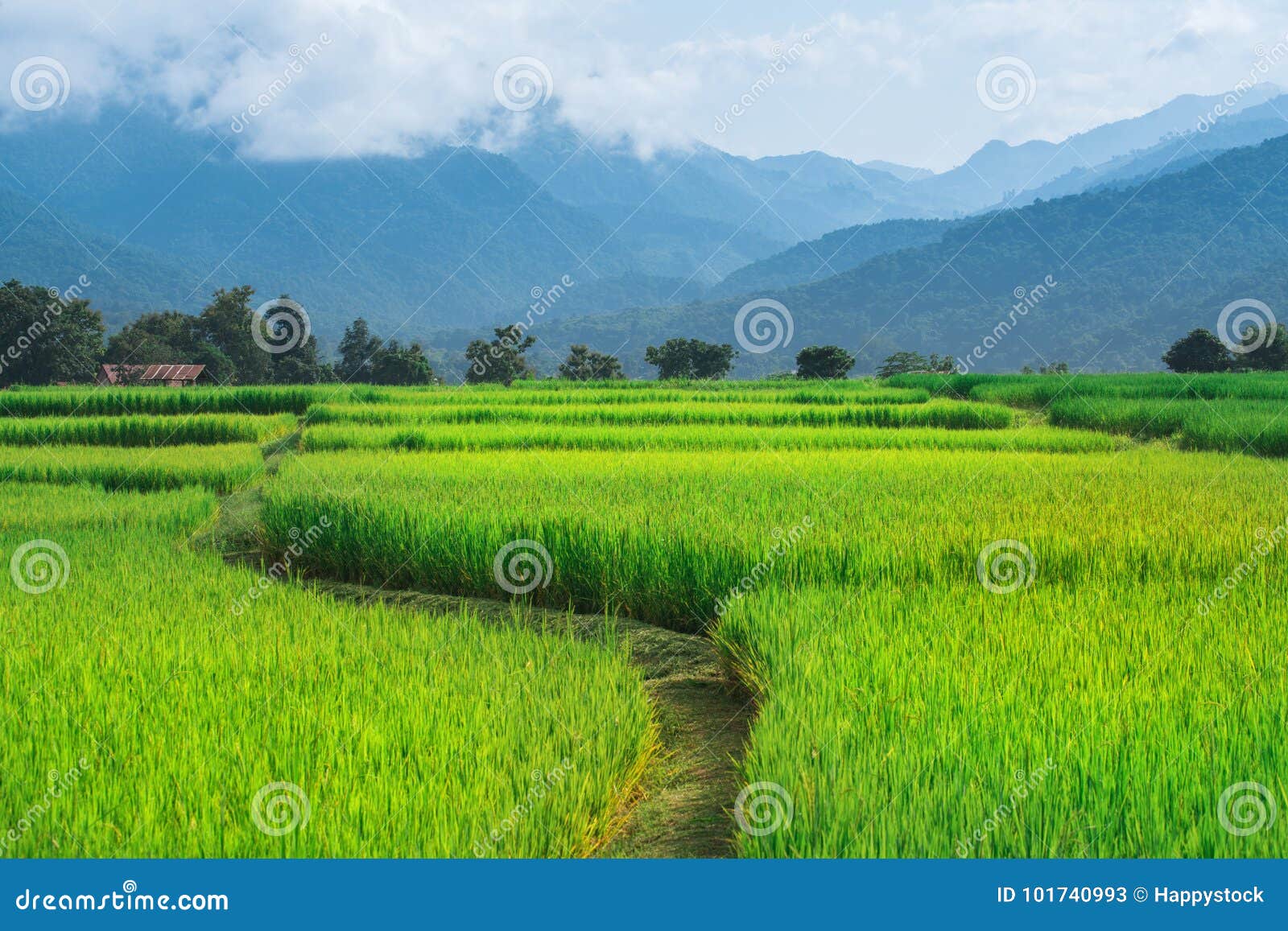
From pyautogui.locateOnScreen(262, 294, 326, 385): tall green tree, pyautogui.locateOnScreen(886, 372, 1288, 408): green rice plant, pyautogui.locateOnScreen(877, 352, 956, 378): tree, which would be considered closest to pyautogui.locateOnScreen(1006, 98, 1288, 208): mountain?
pyautogui.locateOnScreen(877, 352, 956, 378): tree

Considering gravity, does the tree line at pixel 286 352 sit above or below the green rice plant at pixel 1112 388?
above

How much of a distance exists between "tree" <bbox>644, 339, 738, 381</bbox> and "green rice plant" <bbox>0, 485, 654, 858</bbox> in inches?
1424

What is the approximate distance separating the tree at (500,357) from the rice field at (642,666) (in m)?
29.7

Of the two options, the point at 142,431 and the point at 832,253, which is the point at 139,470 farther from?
the point at 832,253

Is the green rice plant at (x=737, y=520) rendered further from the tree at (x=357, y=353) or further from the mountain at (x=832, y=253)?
the mountain at (x=832, y=253)

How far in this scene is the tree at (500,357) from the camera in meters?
39.2

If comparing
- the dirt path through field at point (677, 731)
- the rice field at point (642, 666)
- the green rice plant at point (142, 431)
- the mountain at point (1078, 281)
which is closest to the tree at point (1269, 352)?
the rice field at point (642, 666)

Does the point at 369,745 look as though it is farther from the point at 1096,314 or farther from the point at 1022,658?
the point at 1096,314

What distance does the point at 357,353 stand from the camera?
4612 cm

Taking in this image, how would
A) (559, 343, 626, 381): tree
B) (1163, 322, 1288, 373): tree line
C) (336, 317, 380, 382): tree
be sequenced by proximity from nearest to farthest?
(1163, 322, 1288, 373): tree line
(559, 343, 626, 381): tree
(336, 317, 380, 382): tree

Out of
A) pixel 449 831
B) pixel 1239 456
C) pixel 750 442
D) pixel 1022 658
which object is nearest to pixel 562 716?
pixel 449 831

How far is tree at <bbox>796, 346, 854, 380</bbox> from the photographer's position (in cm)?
3897

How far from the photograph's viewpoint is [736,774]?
324cm

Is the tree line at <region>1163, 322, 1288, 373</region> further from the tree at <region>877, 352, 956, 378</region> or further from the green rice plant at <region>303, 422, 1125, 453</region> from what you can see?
the green rice plant at <region>303, 422, 1125, 453</region>
